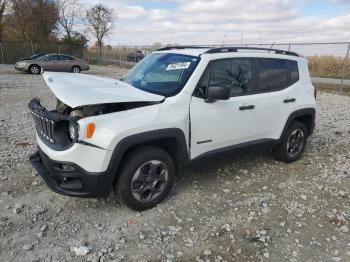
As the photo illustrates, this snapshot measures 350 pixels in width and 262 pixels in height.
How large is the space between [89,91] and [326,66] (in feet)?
65.2

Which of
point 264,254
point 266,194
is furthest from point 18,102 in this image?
point 264,254

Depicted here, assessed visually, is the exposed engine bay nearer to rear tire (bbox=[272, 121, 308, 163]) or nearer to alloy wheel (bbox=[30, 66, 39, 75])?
rear tire (bbox=[272, 121, 308, 163])

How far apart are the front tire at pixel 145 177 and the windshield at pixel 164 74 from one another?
744mm

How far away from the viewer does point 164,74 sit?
4219mm

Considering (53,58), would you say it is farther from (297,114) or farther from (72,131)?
(72,131)

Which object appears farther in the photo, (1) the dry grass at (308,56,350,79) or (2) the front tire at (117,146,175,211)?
(1) the dry grass at (308,56,350,79)

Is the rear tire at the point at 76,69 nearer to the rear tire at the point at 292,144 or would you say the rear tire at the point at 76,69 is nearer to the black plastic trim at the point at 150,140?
the rear tire at the point at 292,144

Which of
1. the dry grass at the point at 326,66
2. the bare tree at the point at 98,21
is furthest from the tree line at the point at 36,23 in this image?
the dry grass at the point at 326,66

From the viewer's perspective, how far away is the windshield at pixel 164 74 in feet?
13.0

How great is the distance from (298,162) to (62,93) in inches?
159

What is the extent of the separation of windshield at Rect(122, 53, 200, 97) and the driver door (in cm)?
22

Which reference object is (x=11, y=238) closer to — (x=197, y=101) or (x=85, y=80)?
(x=85, y=80)

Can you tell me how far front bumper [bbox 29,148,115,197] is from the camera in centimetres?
330

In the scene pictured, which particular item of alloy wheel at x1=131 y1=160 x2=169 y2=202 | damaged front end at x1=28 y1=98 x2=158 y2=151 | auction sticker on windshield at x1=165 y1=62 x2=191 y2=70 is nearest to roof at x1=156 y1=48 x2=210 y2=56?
auction sticker on windshield at x1=165 y1=62 x2=191 y2=70
